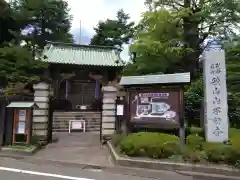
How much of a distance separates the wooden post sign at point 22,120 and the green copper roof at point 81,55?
6.90m

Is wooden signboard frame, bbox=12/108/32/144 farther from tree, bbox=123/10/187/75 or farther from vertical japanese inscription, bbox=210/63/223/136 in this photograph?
tree, bbox=123/10/187/75

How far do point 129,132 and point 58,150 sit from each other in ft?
10.9

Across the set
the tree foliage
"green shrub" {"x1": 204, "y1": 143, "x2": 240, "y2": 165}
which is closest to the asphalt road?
"green shrub" {"x1": 204, "y1": 143, "x2": 240, "y2": 165}

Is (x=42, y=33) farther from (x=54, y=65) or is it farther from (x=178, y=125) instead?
(x=178, y=125)

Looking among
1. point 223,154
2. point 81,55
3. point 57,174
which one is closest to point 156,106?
point 223,154

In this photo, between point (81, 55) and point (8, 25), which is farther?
point (8, 25)

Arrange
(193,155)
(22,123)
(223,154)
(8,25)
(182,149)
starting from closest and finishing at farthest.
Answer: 1. (223,154)
2. (193,155)
3. (182,149)
4. (22,123)
5. (8,25)

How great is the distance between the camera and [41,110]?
13758 mm

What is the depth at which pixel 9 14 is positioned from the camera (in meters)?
27.9

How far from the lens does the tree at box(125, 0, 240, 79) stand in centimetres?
1931

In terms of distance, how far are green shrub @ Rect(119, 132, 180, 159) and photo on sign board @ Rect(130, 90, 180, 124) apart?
41.3 inches

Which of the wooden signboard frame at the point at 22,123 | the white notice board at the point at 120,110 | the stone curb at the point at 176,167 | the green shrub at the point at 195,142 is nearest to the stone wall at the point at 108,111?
the white notice board at the point at 120,110

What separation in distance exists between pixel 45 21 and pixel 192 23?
21389mm

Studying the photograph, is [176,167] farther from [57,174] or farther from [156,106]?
[57,174]
